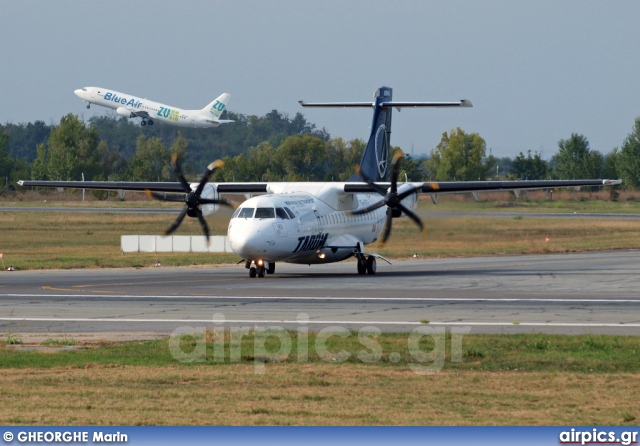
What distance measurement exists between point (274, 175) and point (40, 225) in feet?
116

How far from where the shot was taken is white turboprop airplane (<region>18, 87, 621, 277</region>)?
110 ft

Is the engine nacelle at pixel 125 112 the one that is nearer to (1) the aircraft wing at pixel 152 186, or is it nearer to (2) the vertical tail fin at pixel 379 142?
(2) the vertical tail fin at pixel 379 142

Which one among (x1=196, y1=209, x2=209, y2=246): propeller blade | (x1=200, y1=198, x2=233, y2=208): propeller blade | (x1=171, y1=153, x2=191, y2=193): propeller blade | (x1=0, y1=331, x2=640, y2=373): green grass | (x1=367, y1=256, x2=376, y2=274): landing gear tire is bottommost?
(x1=0, y1=331, x2=640, y2=373): green grass

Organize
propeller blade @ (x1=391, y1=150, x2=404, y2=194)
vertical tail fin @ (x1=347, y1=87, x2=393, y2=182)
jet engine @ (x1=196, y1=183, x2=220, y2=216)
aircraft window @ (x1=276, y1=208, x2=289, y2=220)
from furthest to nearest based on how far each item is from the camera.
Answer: vertical tail fin @ (x1=347, y1=87, x2=393, y2=182), jet engine @ (x1=196, y1=183, x2=220, y2=216), propeller blade @ (x1=391, y1=150, x2=404, y2=194), aircraft window @ (x1=276, y1=208, x2=289, y2=220)

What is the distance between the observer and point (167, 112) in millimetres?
116188

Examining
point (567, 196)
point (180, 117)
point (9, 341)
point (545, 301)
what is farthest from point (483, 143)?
point (9, 341)

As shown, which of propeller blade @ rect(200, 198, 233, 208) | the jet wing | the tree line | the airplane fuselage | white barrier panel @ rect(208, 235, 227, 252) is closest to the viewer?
the airplane fuselage

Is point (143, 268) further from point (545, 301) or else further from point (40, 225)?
point (40, 225)

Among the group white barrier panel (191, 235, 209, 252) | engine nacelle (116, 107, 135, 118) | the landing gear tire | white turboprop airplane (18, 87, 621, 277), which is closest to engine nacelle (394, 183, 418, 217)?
white turboprop airplane (18, 87, 621, 277)

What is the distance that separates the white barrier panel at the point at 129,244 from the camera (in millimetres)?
51469

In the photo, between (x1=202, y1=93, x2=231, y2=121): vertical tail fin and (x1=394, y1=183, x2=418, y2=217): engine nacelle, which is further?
(x1=202, y1=93, x2=231, y2=121): vertical tail fin

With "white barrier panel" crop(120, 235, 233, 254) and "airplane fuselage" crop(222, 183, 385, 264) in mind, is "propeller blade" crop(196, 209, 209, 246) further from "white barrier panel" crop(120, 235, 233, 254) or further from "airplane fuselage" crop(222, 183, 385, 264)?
"white barrier panel" crop(120, 235, 233, 254)

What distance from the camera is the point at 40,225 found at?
70688mm

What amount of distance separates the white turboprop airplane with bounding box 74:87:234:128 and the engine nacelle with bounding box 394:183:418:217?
78.9 meters
